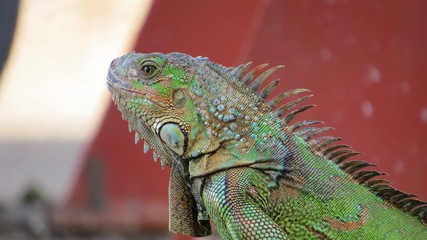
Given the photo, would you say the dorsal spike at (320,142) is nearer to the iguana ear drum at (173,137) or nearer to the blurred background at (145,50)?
the iguana ear drum at (173,137)

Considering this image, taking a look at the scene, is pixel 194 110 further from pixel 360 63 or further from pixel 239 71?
pixel 360 63

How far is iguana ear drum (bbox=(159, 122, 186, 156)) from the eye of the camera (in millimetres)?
3480

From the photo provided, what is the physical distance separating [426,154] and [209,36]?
253 centimetres

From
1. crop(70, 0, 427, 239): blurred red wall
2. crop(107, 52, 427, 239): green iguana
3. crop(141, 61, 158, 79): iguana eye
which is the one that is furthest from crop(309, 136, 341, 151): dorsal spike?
crop(70, 0, 427, 239): blurred red wall

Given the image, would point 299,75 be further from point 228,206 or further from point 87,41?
point 87,41

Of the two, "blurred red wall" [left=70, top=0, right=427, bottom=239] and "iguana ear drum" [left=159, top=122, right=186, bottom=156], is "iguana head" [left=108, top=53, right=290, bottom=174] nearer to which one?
"iguana ear drum" [left=159, top=122, right=186, bottom=156]

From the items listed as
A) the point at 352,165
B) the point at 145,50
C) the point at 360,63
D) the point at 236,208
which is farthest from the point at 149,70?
the point at 145,50

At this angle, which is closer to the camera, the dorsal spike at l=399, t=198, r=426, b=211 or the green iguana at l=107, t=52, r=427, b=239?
the green iguana at l=107, t=52, r=427, b=239

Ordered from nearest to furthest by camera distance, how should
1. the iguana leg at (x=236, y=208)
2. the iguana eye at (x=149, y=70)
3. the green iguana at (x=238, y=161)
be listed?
the iguana leg at (x=236, y=208) < the green iguana at (x=238, y=161) < the iguana eye at (x=149, y=70)

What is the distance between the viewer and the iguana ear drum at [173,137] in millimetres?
3480

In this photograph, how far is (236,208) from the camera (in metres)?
3.26

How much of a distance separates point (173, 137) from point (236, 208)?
465mm

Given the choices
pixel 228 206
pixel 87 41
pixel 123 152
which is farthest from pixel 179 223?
pixel 87 41

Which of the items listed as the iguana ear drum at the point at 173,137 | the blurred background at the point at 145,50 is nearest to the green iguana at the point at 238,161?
the iguana ear drum at the point at 173,137
